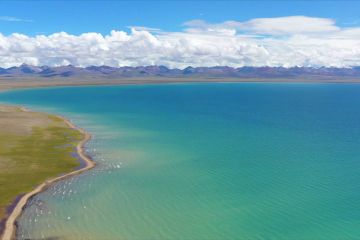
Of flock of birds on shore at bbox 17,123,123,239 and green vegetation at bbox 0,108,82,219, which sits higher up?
green vegetation at bbox 0,108,82,219

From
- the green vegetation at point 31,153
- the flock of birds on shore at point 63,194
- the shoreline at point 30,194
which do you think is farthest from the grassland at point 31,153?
the flock of birds on shore at point 63,194

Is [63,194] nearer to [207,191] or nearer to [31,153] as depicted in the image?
[207,191]

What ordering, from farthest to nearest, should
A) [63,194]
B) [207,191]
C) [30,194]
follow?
[207,191] < [63,194] < [30,194]

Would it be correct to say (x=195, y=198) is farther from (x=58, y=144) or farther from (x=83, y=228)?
(x=58, y=144)

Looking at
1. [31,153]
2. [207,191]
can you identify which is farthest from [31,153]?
[207,191]

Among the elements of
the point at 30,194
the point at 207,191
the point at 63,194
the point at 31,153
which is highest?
the point at 31,153

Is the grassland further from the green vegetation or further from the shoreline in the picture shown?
the shoreline

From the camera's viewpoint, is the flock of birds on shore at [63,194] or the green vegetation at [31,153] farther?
the green vegetation at [31,153]

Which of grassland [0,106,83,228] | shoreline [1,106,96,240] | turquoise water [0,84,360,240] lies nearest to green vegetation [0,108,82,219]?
grassland [0,106,83,228]

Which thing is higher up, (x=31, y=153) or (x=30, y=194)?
(x=31, y=153)

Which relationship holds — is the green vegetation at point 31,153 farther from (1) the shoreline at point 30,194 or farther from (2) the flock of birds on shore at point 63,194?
(2) the flock of birds on shore at point 63,194
